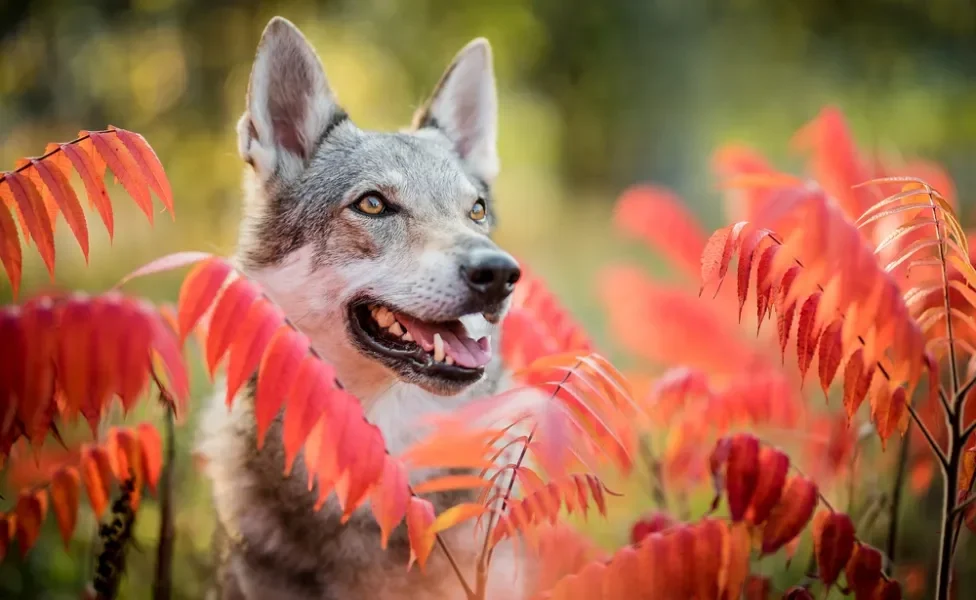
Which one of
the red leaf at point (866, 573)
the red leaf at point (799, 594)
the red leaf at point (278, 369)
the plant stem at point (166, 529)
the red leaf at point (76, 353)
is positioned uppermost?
the red leaf at point (278, 369)

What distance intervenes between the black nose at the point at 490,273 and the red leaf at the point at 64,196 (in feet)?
3.59

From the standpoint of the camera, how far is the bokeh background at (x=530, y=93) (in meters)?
5.99

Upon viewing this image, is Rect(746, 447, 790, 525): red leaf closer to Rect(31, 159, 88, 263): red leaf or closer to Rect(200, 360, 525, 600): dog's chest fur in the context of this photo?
Rect(200, 360, 525, 600): dog's chest fur

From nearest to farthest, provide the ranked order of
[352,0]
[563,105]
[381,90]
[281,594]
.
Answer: [281,594] < [352,0] < [381,90] < [563,105]

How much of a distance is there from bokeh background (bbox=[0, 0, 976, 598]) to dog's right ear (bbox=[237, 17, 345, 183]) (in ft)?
5.94

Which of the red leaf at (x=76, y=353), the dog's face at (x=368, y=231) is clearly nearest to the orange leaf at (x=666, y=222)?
the dog's face at (x=368, y=231)

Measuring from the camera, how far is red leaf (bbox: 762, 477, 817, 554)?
7.28 feet

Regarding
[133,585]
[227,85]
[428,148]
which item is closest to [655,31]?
[227,85]

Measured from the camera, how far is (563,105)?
13.0m

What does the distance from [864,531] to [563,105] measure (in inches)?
429

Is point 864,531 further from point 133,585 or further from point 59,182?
point 133,585

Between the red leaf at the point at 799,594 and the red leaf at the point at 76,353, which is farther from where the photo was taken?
the red leaf at the point at 799,594

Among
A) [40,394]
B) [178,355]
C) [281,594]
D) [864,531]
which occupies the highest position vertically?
[178,355]

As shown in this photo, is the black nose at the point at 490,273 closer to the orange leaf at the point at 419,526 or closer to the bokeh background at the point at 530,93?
the orange leaf at the point at 419,526
